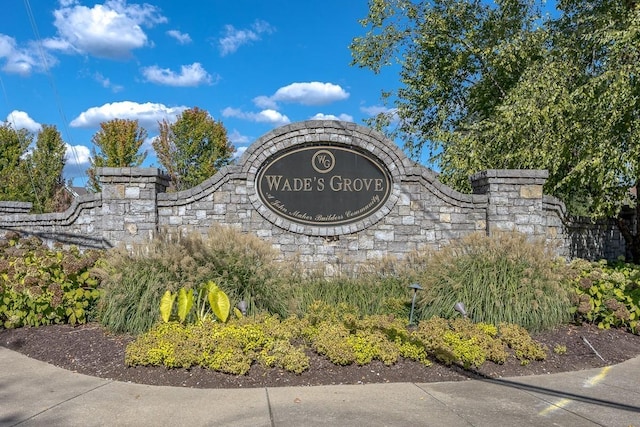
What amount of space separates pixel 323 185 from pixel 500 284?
157 inches

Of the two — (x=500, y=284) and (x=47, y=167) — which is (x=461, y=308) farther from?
(x=47, y=167)

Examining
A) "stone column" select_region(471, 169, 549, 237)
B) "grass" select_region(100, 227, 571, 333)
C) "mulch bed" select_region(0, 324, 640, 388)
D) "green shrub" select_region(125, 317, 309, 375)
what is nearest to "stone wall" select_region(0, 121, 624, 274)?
"stone column" select_region(471, 169, 549, 237)

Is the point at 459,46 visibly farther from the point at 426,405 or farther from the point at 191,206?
the point at 426,405

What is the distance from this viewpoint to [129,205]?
9.57 metres

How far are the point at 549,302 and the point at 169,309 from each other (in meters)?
4.81

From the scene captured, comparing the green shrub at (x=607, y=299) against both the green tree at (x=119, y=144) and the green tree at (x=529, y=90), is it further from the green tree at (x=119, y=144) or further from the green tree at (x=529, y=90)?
the green tree at (x=119, y=144)

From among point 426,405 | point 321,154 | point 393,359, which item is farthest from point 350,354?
point 321,154

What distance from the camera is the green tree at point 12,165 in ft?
74.3

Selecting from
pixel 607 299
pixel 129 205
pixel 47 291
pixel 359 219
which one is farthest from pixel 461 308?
pixel 129 205

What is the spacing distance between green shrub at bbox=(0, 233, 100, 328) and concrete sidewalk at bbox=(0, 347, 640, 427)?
1.65m

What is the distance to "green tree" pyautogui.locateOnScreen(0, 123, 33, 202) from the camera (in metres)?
22.7

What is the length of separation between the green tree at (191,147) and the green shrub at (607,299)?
2042 centimetres

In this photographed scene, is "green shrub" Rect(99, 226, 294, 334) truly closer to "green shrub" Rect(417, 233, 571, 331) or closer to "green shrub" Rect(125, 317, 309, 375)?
"green shrub" Rect(125, 317, 309, 375)

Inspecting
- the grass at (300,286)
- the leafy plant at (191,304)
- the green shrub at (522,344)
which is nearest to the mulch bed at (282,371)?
the green shrub at (522,344)
